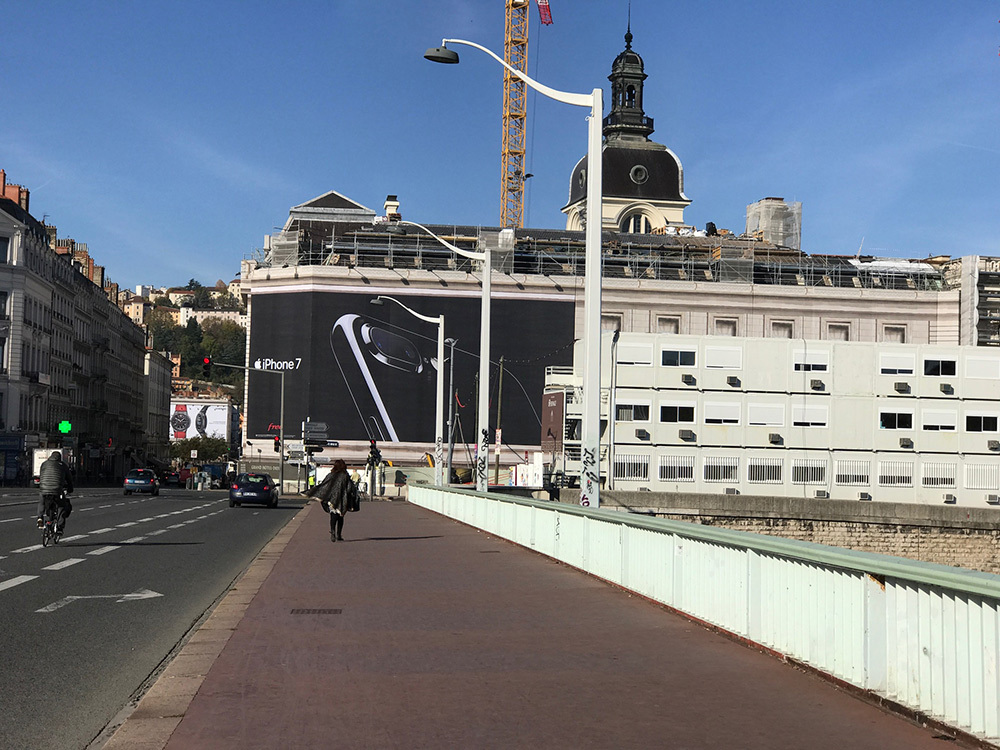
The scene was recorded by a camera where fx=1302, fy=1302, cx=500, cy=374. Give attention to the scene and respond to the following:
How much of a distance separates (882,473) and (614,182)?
205 feet

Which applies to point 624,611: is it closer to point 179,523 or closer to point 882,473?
point 179,523

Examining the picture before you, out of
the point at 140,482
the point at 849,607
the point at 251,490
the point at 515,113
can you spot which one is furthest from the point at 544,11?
the point at 849,607

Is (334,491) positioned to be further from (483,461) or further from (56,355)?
(56,355)

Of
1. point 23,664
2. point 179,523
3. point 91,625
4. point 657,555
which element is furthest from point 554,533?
point 179,523

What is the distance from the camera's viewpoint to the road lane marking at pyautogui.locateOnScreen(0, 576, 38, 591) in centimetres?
1459

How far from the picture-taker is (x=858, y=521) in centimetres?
5347

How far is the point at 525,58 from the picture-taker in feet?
430

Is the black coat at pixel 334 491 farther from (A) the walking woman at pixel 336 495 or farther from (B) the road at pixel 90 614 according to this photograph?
(B) the road at pixel 90 614

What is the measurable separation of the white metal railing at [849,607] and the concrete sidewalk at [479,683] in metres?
0.20

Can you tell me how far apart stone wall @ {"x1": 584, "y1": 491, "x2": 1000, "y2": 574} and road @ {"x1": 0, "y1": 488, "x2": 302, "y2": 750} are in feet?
97.5

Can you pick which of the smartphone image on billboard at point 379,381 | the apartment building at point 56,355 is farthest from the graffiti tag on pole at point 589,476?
the smartphone image on billboard at point 379,381

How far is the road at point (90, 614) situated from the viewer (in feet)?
24.7

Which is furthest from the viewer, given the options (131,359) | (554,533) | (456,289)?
(131,359)

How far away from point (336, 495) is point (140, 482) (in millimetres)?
46149
